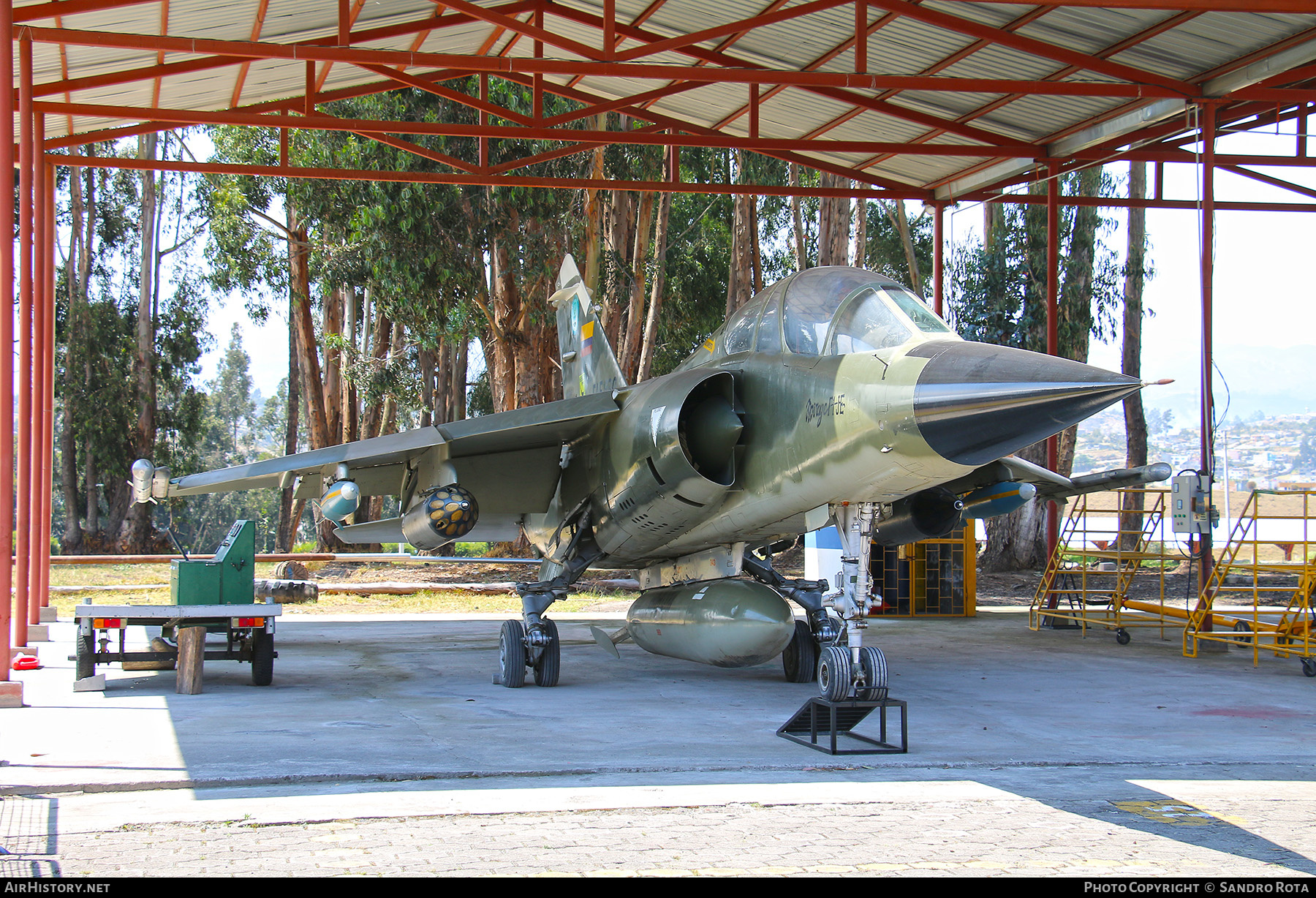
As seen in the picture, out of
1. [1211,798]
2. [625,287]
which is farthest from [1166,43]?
[625,287]

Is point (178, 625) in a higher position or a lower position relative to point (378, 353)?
lower

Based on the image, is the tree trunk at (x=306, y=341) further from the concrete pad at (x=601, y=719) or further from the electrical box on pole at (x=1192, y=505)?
the electrical box on pole at (x=1192, y=505)

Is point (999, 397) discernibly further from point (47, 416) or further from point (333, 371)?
point (333, 371)

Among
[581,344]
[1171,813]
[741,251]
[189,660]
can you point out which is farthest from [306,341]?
[1171,813]

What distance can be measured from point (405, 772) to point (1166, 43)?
41.5ft

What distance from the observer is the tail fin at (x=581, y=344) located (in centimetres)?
1313

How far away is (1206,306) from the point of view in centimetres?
1384

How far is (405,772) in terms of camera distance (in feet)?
20.6

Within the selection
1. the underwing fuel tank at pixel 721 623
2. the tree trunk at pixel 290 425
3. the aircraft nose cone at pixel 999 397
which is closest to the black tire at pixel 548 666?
the underwing fuel tank at pixel 721 623

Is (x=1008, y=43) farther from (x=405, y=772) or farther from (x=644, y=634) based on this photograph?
(x=405, y=772)

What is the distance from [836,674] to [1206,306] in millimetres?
9334

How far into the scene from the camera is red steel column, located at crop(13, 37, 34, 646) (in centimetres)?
1128

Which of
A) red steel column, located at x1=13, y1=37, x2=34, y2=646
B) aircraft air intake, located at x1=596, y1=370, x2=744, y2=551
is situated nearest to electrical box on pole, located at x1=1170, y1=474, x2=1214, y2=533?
aircraft air intake, located at x1=596, y1=370, x2=744, y2=551

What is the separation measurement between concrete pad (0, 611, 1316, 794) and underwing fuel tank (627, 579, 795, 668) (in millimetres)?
363
